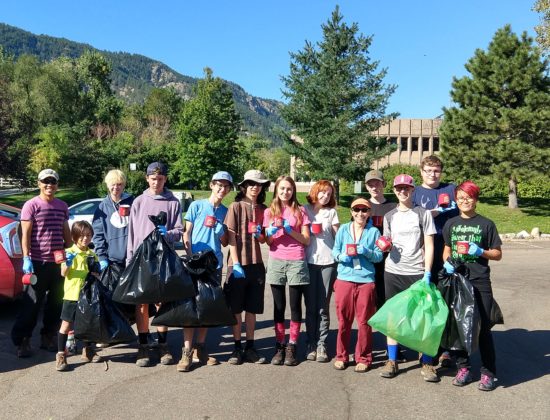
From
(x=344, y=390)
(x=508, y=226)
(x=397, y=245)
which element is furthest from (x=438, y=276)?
(x=508, y=226)

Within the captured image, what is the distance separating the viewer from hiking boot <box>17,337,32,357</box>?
5141 millimetres

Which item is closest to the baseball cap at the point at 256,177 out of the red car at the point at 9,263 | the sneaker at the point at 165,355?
the sneaker at the point at 165,355

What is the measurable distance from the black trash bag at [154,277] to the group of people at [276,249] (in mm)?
185

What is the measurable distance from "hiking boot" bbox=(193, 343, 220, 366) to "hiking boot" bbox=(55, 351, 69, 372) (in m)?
1.18

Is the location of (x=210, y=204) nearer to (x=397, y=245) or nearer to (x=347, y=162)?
(x=397, y=245)

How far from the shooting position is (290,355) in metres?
5.03

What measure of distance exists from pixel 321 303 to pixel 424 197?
58.0 inches

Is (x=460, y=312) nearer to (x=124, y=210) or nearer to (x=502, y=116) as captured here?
(x=124, y=210)

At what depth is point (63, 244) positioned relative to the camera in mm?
5312

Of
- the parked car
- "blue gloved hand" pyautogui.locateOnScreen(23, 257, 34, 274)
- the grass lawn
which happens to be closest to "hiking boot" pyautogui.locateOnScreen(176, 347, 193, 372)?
"blue gloved hand" pyautogui.locateOnScreen(23, 257, 34, 274)

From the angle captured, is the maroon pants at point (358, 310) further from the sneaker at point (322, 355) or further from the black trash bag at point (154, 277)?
the black trash bag at point (154, 277)

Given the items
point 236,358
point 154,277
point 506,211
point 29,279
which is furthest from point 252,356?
point 506,211

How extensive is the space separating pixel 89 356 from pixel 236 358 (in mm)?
1442

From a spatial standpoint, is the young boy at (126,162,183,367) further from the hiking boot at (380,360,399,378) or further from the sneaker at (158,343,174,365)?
the hiking boot at (380,360,399,378)
